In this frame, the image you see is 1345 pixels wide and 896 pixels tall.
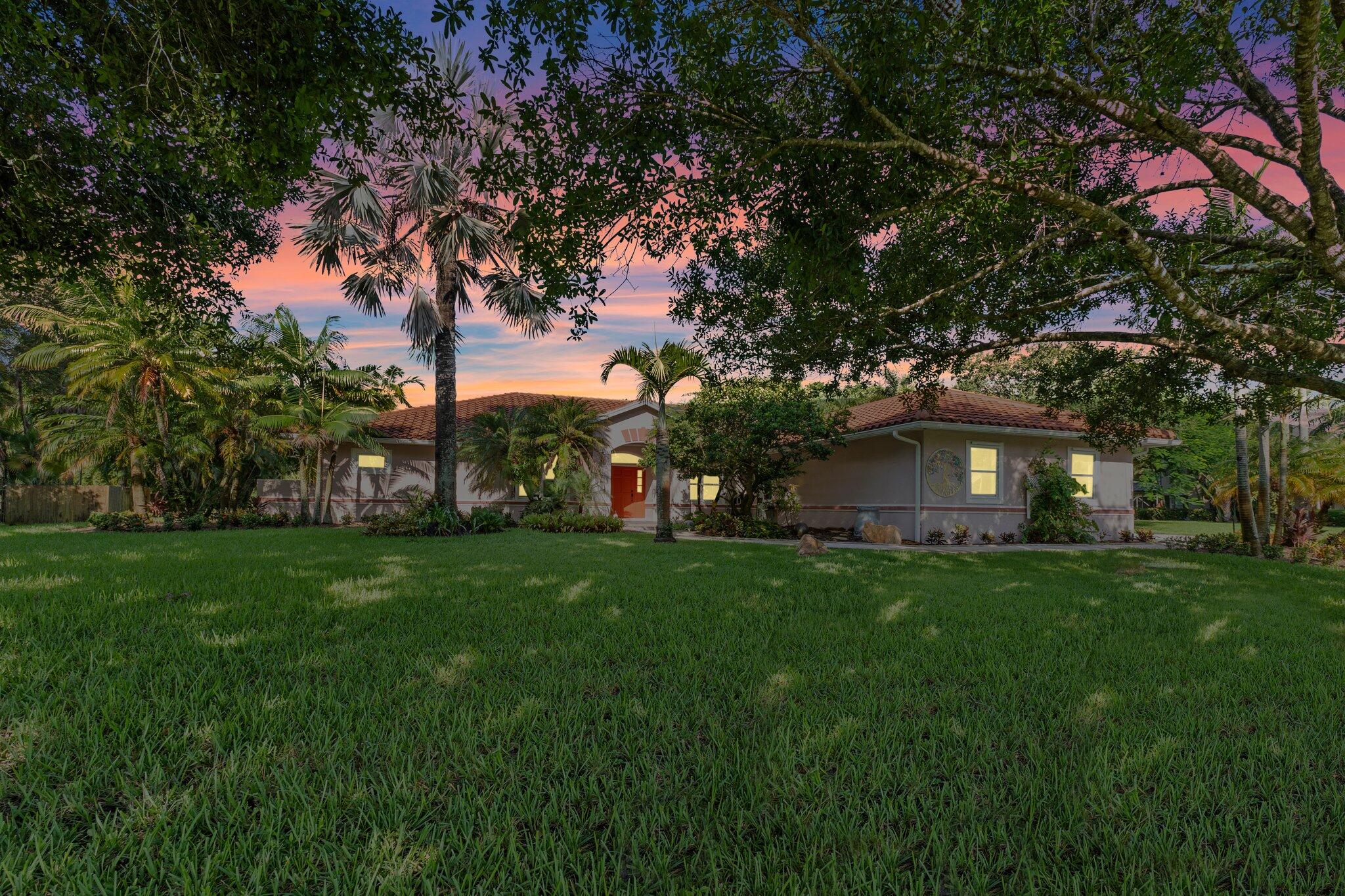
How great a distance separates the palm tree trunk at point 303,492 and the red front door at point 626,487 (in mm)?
10356

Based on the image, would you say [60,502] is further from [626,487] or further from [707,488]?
[707,488]

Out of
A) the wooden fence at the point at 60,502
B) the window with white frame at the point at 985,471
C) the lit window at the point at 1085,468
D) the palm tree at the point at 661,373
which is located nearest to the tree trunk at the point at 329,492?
the wooden fence at the point at 60,502

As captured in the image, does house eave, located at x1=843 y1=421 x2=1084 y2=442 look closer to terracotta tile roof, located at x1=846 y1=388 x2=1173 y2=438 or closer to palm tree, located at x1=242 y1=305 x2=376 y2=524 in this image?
terracotta tile roof, located at x1=846 y1=388 x2=1173 y2=438

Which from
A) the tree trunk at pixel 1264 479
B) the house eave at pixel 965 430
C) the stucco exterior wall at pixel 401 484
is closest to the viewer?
the tree trunk at pixel 1264 479

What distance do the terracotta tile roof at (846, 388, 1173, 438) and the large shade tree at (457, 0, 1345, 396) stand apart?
7.28 meters

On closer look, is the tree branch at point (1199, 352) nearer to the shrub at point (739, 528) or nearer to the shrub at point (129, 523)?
the shrub at point (739, 528)

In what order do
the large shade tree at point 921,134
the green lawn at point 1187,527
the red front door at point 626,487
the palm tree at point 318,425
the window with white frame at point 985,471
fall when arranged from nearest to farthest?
the large shade tree at point 921,134
the window with white frame at point 985,471
the palm tree at point 318,425
the green lawn at point 1187,527
the red front door at point 626,487

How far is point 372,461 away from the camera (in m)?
21.3

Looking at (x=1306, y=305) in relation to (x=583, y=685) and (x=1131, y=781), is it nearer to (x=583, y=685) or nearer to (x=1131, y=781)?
(x=1131, y=781)

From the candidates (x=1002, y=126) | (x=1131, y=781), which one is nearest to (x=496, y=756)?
(x=1131, y=781)

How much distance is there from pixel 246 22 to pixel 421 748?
5986mm

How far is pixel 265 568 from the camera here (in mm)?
7723

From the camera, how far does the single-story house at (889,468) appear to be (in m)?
16.8

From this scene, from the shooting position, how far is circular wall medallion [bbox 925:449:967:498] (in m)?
16.7
